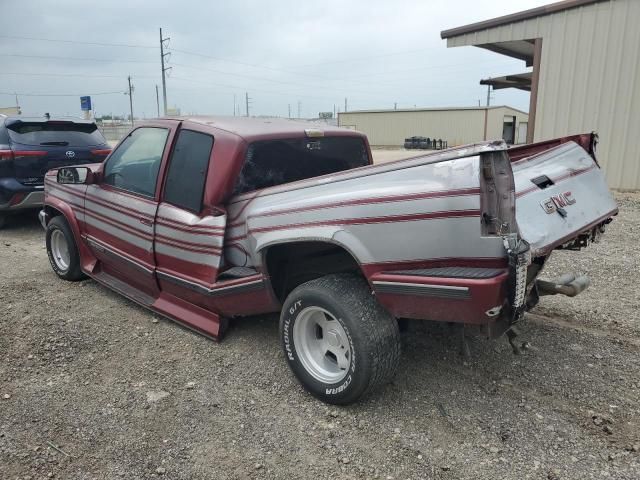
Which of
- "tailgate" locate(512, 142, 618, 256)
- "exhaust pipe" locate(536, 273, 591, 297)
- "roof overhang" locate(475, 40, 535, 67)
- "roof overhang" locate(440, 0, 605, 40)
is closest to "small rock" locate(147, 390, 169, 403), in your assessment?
"tailgate" locate(512, 142, 618, 256)

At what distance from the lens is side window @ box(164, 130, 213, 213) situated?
146 inches

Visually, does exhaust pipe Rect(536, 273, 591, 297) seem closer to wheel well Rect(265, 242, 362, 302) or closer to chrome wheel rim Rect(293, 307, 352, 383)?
wheel well Rect(265, 242, 362, 302)

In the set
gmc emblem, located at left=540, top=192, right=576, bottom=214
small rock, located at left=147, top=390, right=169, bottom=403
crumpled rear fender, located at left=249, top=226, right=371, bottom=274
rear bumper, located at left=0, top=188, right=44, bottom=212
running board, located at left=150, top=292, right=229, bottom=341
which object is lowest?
small rock, located at left=147, top=390, right=169, bottom=403

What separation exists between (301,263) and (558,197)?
1670 millimetres

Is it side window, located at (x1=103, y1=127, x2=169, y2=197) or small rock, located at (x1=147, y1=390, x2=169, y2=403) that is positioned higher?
side window, located at (x1=103, y1=127, x2=169, y2=197)

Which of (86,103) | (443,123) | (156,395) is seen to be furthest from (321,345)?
(443,123)

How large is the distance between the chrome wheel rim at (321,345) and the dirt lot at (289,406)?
8.3 inches

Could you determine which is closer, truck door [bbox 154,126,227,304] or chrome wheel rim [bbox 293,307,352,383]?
chrome wheel rim [bbox 293,307,352,383]

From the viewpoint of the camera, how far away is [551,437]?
2768 mm

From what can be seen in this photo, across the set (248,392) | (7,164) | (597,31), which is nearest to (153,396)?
(248,392)

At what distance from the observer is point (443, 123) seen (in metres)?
50.0

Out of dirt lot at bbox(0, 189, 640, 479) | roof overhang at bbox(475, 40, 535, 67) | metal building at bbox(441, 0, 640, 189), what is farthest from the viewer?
roof overhang at bbox(475, 40, 535, 67)

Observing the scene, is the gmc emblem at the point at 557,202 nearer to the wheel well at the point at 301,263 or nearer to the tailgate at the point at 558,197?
the tailgate at the point at 558,197

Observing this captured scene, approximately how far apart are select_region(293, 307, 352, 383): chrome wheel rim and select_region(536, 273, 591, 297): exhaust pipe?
1302 mm
